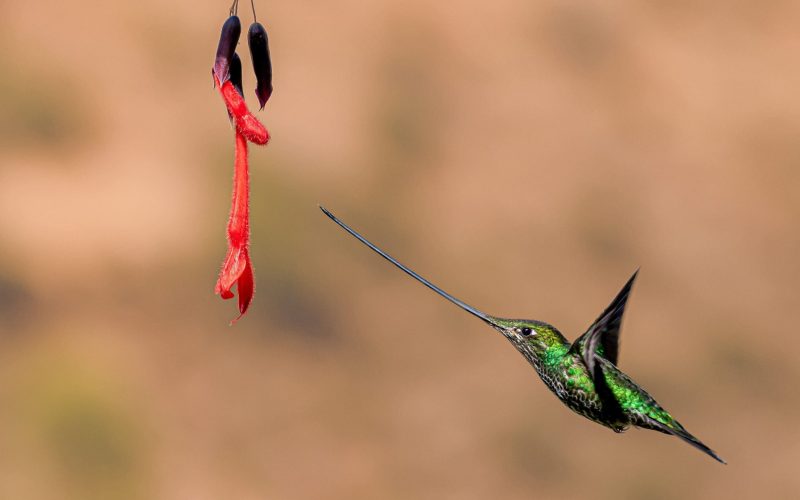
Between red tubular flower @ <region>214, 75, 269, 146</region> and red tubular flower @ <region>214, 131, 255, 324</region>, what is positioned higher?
red tubular flower @ <region>214, 75, 269, 146</region>

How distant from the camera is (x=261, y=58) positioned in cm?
221

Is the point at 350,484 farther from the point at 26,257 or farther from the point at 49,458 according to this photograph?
the point at 26,257

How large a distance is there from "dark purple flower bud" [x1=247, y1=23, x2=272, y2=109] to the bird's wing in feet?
2.71

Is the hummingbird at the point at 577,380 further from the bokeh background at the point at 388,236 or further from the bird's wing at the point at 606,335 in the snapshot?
the bokeh background at the point at 388,236

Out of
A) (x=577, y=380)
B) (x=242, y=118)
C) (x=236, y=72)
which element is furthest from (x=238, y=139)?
(x=577, y=380)

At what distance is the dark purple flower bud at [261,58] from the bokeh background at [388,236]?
6.35 metres

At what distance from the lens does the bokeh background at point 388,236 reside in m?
8.72

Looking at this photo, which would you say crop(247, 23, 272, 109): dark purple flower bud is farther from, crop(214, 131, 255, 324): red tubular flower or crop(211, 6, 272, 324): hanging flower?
crop(214, 131, 255, 324): red tubular flower

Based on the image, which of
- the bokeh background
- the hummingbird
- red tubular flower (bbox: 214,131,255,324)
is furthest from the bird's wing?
the bokeh background

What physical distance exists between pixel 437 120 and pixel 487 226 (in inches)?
56.4

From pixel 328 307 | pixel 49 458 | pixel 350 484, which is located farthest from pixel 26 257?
pixel 350 484

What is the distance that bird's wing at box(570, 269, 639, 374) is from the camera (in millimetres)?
2076

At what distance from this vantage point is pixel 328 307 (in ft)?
31.6

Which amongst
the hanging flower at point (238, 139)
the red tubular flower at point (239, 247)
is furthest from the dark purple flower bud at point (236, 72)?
the red tubular flower at point (239, 247)
